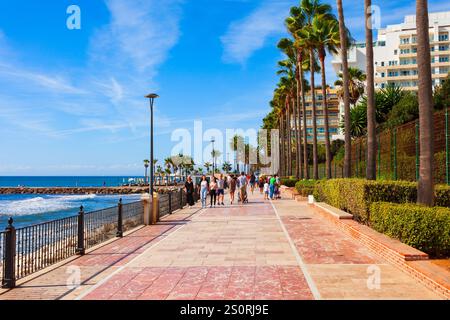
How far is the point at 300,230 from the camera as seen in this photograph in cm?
1580

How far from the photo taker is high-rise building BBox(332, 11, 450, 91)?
99.2 meters

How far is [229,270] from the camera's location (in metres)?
9.27

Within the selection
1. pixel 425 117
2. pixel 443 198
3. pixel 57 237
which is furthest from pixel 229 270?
pixel 443 198

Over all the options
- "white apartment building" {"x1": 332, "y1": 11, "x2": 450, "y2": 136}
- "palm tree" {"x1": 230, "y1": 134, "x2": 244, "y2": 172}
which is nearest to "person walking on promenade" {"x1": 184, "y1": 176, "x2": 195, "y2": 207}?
"white apartment building" {"x1": 332, "y1": 11, "x2": 450, "y2": 136}

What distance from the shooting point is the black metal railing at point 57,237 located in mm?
8609

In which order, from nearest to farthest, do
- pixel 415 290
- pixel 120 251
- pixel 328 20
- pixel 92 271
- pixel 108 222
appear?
pixel 415 290, pixel 92 271, pixel 120 251, pixel 108 222, pixel 328 20

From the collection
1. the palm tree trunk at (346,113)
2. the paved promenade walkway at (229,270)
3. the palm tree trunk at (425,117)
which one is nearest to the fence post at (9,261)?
the paved promenade walkway at (229,270)

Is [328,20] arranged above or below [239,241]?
above

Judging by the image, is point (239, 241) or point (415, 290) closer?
point (415, 290)

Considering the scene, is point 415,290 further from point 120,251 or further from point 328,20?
point 328,20

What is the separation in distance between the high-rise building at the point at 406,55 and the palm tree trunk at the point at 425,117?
92.1 meters

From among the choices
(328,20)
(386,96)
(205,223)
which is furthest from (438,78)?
(205,223)

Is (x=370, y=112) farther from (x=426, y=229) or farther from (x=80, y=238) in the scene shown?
(x=80, y=238)
